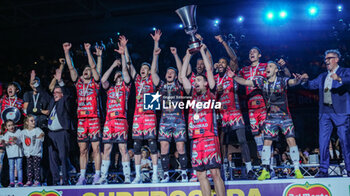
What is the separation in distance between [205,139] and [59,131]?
2963mm

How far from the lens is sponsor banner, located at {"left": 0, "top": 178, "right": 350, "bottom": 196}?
14.9 feet

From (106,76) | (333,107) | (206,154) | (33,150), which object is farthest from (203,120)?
(33,150)

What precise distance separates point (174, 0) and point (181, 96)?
3400 mm

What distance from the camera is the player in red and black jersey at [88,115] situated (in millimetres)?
5545

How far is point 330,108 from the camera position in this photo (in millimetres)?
4926

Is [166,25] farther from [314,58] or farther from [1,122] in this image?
[1,122]

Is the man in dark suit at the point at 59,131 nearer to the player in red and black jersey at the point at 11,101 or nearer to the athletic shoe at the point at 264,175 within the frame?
the player in red and black jersey at the point at 11,101

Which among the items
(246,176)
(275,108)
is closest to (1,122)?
(246,176)

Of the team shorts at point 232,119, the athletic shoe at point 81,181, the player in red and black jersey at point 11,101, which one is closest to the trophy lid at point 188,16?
the team shorts at point 232,119

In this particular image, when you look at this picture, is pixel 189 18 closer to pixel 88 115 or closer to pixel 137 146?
pixel 137 146

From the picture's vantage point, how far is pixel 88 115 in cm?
570

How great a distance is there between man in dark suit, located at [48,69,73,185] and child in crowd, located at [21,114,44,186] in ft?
0.83

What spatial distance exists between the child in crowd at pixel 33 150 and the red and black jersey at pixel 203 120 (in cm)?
305

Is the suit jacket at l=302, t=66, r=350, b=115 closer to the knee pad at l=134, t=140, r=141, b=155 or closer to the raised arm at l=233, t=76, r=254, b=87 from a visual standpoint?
the raised arm at l=233, t=76, r=254, b=87
